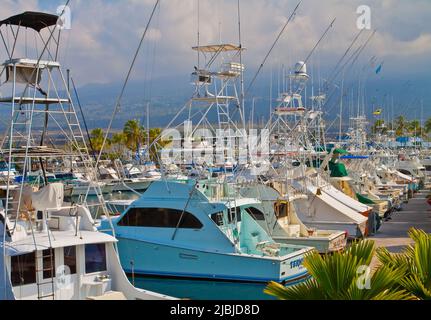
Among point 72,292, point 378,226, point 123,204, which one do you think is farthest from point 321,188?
point 72,292

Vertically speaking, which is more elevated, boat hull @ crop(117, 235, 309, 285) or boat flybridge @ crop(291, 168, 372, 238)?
boat flybridge @ crop(291, 168, 372, 238)

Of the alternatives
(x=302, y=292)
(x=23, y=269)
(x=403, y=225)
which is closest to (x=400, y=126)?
(x=403, y=225)

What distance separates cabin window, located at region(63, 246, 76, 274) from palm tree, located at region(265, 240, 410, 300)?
6100 millimetres

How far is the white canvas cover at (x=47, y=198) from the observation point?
42.7 ft

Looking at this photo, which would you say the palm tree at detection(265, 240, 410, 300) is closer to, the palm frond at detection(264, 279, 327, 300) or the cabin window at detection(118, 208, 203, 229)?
the palm frond at detection(264, 279, 327, 300)

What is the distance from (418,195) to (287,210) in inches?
1176

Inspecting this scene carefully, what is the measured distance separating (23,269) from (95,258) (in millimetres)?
1513

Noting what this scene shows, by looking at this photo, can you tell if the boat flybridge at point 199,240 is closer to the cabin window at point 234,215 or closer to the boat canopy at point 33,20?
the cabin window at point 234,215

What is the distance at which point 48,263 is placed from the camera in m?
12.1

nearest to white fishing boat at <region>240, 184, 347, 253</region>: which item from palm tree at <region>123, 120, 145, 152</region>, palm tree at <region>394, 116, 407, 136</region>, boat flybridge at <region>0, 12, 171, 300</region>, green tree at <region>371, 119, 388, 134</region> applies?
boat flybridge at <region>0, 12, 171, 300</region>

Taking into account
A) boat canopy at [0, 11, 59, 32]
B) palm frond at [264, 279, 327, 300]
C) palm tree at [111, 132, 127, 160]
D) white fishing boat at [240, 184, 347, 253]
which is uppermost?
boat canopy at [0, 11, 59, 32]

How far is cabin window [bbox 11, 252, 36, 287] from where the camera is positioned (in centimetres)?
1188
